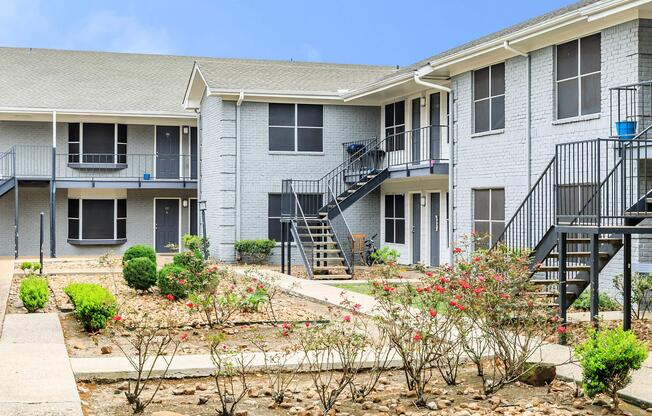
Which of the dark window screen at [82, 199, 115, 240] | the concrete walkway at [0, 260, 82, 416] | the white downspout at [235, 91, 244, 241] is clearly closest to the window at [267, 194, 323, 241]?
the white downspout at [235, 91, 244, 241]

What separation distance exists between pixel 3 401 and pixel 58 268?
16.9 meters

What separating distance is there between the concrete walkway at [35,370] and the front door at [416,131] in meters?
13.2

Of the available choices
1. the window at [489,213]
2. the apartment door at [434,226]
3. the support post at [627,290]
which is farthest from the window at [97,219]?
the support post at [627,290]

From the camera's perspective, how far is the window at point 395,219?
25.6 m

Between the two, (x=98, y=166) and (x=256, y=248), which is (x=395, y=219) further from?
(x=98, y=166)

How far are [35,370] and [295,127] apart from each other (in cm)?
1876

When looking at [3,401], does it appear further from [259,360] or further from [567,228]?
[567,228]

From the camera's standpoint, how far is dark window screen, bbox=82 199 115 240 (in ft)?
103

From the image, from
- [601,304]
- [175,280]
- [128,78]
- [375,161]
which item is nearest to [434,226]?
[375,161]

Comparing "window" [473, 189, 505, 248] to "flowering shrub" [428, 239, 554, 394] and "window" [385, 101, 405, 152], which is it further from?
"flowering shrub" [428, 239, 554, 394]

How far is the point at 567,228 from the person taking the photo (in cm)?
1155

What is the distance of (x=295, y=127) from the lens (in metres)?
27.0

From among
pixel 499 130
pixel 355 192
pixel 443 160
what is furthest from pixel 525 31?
pixel 355 192

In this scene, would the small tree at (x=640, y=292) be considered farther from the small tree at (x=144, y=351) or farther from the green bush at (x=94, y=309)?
the green bush at (x=94, y=309)
